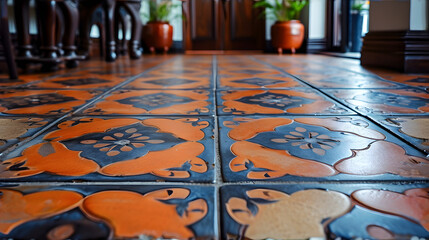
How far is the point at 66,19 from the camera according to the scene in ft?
6.90

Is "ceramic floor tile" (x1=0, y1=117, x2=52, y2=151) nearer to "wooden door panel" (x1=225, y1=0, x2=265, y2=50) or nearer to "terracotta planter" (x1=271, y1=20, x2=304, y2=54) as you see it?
"terracotta planter" (x1=271, y1=20, x2=304, y2=54)

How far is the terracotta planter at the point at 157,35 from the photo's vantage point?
178 inches

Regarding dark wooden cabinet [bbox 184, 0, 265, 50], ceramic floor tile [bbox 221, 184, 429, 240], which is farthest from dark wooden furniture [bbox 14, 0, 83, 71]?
dark wooden cabinet [bbox 184, 0, 265, 50]

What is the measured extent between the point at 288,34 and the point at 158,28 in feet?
4.93

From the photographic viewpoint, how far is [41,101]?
107 cm

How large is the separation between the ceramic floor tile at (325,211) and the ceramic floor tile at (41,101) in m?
0.66

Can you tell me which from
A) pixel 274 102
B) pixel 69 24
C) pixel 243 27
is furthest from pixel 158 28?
pixel 274 102

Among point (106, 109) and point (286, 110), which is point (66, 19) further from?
point (286, 110)

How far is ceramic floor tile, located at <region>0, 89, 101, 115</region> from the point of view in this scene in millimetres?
934

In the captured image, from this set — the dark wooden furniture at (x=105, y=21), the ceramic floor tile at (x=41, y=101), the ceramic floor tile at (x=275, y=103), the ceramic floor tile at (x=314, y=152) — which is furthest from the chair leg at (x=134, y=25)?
the ceramic floor tile at (x=314, y=152)

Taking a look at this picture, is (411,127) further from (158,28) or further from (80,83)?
(158,28)

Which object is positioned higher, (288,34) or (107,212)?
(288,34)

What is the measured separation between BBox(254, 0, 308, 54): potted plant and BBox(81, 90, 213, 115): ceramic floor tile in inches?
126

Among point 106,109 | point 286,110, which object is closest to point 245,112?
point 286,110
